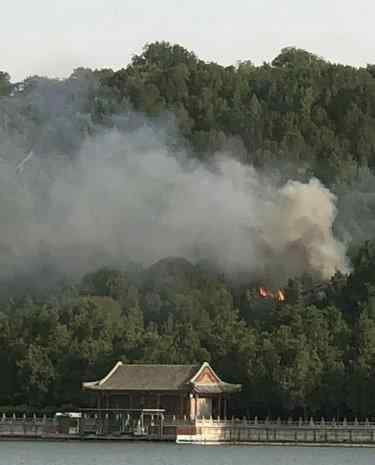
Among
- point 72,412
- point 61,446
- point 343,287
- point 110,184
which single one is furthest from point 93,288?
point 61,446

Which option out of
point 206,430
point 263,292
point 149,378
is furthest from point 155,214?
point 206,430

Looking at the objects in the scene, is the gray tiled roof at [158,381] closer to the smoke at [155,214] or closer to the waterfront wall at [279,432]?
the waterfront wall at [279,432]

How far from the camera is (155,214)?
149125 millimetres

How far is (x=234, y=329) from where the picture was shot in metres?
118

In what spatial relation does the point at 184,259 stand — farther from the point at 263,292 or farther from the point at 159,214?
the point at 263,292

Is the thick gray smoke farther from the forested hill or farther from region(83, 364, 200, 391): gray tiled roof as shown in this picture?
region(83, 364, 200, 391): gray tiled roof

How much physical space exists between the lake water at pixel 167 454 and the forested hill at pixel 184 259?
8.28 meters

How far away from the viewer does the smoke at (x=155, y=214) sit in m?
145

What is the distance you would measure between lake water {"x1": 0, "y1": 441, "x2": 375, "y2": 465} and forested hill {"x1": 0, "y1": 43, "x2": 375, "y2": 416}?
8.28m

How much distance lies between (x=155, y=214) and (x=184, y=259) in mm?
4731

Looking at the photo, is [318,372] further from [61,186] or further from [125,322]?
[61,186]

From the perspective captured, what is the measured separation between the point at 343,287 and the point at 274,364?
24.7 metres

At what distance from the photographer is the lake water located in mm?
88312

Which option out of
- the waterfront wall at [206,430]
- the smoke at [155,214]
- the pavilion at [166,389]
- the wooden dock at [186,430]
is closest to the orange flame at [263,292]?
the smoke at [155,214]
